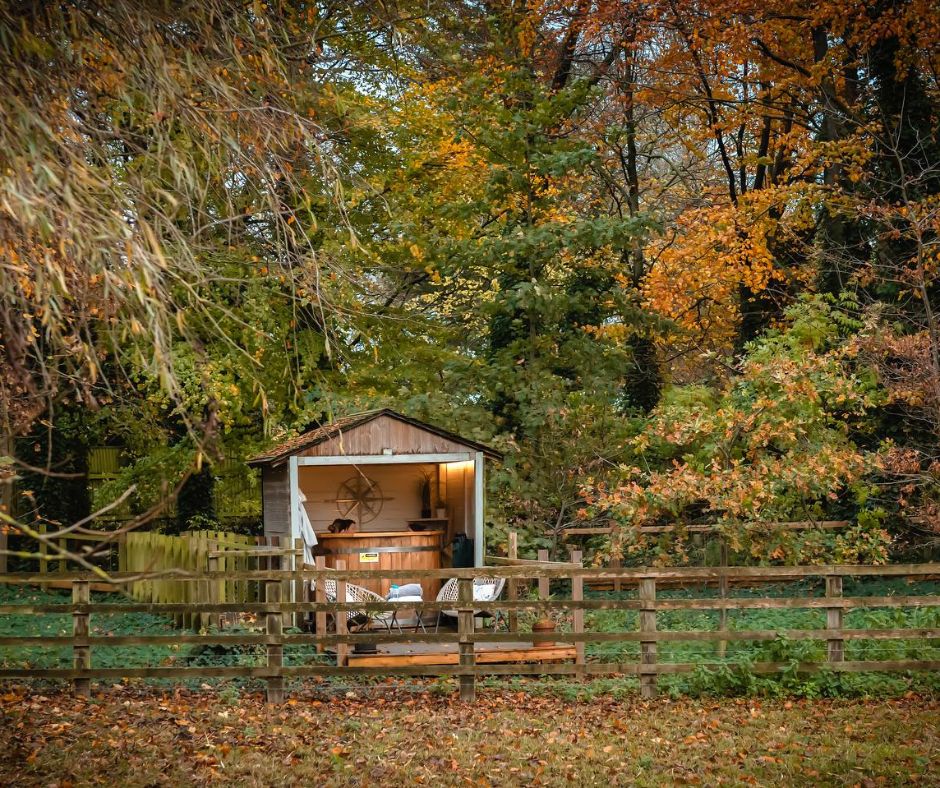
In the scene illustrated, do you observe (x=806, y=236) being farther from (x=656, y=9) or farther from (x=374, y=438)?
(x=374, y=438)

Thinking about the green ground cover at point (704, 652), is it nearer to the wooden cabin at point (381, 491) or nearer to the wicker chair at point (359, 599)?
the wicker chair at point (359, 599)

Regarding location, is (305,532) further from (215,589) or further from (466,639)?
(466,639)

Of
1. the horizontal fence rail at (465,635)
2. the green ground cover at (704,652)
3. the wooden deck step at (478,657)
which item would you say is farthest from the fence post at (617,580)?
the horizontal fence rail at (465,635)

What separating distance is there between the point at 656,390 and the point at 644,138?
255 inches

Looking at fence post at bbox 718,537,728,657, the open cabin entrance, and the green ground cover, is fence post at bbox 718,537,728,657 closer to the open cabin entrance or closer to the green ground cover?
the green ground cover

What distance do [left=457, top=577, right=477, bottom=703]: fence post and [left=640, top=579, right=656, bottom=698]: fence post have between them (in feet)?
5.09

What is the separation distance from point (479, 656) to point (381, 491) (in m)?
5.91

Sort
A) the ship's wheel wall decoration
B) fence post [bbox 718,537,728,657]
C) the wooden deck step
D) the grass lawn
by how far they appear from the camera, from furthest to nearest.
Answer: the ship's wheel wall decoration < fence post [bbox 718,537,728,657] < the wooden deck step < the grass lawn

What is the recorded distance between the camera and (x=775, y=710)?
30.7ft

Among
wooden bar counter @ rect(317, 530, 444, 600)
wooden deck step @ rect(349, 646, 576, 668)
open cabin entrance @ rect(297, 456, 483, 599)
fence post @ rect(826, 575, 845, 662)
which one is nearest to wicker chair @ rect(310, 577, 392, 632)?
wooden deck step @ rect(349, 646, 576, 668)

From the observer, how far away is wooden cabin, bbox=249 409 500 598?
1327 centimetres

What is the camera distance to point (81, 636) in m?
9.75

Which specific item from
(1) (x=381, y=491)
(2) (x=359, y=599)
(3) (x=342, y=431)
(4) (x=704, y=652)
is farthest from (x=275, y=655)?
(1) (x=381, y=491)

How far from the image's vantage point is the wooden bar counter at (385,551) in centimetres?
1445
